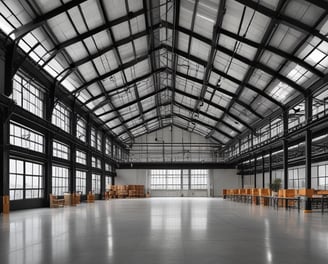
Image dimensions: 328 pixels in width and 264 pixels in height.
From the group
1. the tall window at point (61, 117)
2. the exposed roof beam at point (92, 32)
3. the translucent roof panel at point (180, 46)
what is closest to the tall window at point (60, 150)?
the tall window at point (61, 117)

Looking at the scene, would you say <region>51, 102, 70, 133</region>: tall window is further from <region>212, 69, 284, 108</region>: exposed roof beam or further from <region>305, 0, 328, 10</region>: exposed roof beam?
<region>305, 0, 328, 10</region>: exposed roof beam

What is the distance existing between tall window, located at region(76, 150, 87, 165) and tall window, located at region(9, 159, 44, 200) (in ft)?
36.1

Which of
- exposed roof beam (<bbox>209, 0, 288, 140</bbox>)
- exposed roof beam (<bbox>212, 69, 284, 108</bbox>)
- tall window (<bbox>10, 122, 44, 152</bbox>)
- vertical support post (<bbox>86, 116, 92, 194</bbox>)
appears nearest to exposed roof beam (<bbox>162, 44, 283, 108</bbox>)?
exposed roof beam (<bbox>212, 69, 284, 108</bbox>)

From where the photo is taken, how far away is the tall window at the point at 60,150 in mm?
32938

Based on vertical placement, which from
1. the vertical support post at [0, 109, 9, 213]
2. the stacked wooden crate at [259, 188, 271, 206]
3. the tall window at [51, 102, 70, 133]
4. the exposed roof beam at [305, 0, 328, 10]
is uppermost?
the exposed roof beam at [305, 0, 328, 10]

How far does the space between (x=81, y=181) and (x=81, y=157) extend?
2627 mm

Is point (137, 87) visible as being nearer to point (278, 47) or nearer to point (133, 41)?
point (133, 41)

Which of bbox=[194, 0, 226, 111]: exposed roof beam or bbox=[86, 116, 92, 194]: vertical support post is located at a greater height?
bbox=[194, 0, 226, 111]: exposed roof beam

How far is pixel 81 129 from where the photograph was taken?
41656 mm

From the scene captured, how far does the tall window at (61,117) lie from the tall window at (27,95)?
332 centimetres

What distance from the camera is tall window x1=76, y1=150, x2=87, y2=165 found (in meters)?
40.8

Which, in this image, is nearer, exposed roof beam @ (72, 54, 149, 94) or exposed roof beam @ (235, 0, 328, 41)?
exposed roof beam @ (235, 0, 328, 41)

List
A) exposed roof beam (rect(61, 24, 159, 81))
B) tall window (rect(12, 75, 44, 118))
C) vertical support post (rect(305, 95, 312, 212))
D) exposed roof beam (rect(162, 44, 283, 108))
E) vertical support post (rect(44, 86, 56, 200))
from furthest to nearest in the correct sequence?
exposed roof beam (rect(162, 44, 283, 108))
vertical support post (rect(44, 86, 56, 200))
exposed roof beam (rect(61, 24, 159, 81))
vertical support post (rect(305, 95, 312, 212))
tall window (rect(12, 75, 44, 118))

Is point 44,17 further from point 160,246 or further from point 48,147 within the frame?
point 160,246
